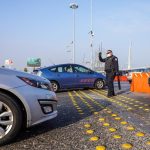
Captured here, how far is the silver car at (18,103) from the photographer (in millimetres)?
4121

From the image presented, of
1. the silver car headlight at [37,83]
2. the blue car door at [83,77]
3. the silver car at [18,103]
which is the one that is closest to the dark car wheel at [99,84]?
the blue car door at [83,77]

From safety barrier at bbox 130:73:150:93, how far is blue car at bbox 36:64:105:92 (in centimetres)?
215

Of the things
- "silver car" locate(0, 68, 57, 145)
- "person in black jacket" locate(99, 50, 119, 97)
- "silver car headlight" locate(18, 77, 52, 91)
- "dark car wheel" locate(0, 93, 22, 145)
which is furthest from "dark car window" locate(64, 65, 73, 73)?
"dark car wheel" locate(0, 93, 22, 145)

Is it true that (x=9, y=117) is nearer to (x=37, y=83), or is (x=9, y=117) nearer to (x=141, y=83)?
(x=37, y=83)

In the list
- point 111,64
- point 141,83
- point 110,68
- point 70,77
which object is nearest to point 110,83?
point 110,68

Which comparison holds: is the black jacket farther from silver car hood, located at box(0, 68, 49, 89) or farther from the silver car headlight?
silver car hood, located at box(0, 68, 49, 89)

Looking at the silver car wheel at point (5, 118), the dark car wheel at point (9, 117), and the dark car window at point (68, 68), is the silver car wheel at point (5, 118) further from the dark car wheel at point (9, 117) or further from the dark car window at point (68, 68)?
the dark car window at point (68, 68)

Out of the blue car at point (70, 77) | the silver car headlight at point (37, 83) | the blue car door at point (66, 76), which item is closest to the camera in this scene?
the silver car headlight at point (37, 83)

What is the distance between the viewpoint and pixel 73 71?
47.2 feet

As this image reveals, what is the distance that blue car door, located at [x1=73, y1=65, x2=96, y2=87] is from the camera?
47.2 ft

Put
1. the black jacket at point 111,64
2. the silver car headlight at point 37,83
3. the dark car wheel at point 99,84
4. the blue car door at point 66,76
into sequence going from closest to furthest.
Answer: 1. the silver car headlight at point 37,83
2. the black jacket at point 111,64
3. the blue car door at point 66,76
4. the dark car wheel at point 99,84

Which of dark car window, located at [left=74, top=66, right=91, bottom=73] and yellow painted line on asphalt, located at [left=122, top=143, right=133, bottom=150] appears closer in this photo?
yellow painted line on asphalt, located at [left=122, top=143, right=133, bottom=150]

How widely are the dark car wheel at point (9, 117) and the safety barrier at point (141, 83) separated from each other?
8561mm

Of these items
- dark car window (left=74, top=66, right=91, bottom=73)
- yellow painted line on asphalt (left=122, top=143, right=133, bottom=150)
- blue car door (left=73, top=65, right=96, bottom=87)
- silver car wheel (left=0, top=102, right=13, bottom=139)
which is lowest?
yellow painted line on asphalt (left=122, top=143, right=133, bottom=150)
